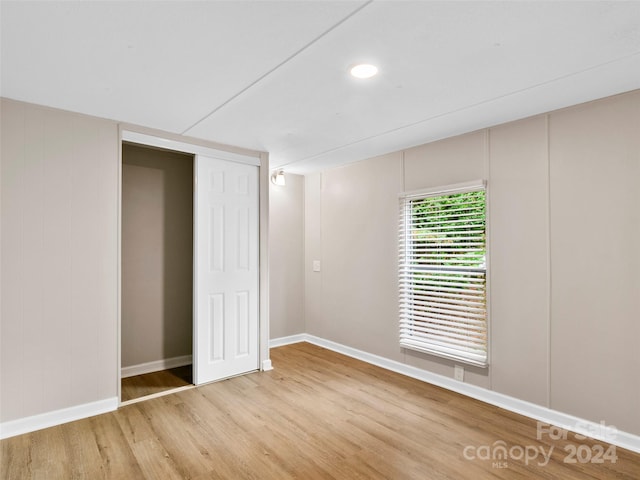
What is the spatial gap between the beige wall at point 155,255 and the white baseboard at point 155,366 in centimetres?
4

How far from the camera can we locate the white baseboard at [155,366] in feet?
12.8

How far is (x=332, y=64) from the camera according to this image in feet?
6.93

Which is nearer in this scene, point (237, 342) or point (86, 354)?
point (86, 354)

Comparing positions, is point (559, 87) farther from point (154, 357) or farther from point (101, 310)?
point (154, 357)

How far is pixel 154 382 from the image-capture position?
369cm

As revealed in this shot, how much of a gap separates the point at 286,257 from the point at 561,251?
3.32 metres

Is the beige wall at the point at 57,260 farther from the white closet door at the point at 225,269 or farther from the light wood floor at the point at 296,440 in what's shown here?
the white closet door at the point at 225,269

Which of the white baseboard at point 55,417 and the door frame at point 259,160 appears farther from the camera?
the door frame at point 259,160

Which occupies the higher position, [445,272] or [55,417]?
[445,272]

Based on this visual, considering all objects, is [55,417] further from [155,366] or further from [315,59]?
[315,59]

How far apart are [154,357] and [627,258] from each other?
14.5 feet

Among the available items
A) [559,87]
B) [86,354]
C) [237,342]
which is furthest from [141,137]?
[559,87]

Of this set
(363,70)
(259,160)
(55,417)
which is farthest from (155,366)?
(363,70)

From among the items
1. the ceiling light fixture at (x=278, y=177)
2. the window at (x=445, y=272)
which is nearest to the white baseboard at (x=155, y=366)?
the ceiling light fixture at (x=278, y=177)
